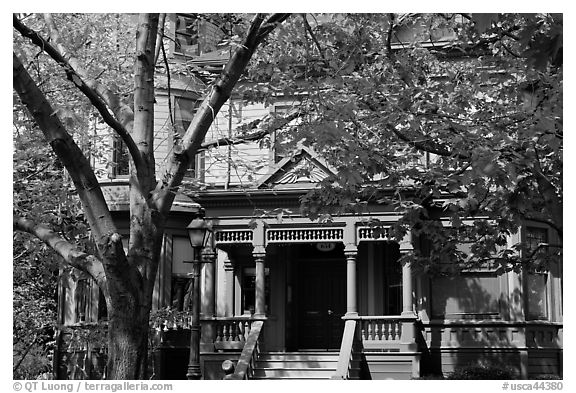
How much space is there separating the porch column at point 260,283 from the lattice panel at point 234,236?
1.53ft

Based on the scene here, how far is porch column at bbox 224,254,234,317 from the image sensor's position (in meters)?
23.4

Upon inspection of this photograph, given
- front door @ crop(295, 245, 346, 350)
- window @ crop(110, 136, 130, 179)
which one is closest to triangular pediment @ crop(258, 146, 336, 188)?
front door @ crop(295, 245, 346, 350)

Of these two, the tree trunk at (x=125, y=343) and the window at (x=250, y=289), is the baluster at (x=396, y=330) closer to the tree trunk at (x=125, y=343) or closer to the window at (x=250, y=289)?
the window at (x=250, y=289)

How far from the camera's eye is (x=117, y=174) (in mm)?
24641

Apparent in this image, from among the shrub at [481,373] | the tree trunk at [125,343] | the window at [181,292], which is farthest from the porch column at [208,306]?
the tree trunk at [125,343]

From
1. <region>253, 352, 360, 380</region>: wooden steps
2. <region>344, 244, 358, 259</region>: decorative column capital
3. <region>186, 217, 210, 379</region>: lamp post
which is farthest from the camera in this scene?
<region>344, 244, 358, 259</region>: decorative column capital

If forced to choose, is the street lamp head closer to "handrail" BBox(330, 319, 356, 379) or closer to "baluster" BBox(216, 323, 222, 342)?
"baluster" BBox(216, 323, 222, 342)

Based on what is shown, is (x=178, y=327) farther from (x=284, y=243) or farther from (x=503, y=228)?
(x=503, y=228)

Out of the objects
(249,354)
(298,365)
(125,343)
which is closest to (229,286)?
(249,354)

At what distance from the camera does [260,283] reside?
21.6 m

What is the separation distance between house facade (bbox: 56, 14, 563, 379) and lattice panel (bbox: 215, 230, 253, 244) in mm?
26

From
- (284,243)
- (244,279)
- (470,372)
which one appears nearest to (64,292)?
(244,279)

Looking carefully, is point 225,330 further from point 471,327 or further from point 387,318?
point 471,327
